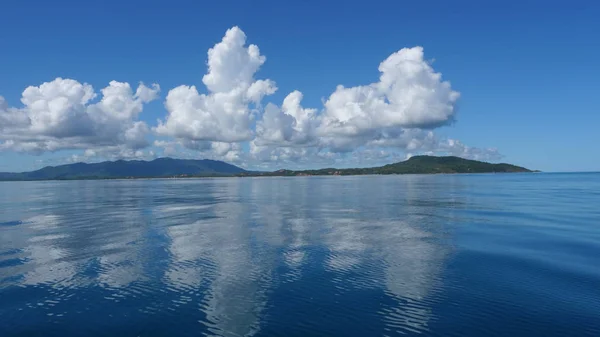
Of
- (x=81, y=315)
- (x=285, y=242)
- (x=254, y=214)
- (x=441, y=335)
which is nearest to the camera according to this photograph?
(x=441, y=335)

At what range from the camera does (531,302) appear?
20.4 m

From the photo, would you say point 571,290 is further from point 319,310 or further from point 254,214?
point 254,214

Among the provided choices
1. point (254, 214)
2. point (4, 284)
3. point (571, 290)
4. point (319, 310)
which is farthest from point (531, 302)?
point (254, 214)

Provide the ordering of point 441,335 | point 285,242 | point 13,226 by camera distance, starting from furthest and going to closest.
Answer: point 13,226 → point 285,242 → point 441,335

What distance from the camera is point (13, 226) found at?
48.7 m

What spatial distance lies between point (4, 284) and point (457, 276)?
95.2 feet

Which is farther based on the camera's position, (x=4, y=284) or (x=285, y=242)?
(x=285, y=242)

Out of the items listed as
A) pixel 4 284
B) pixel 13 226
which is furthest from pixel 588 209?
pixel 13 226

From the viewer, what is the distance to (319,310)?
19.6 m

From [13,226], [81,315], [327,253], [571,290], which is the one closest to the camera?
[81,315]

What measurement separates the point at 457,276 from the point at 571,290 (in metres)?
6.15

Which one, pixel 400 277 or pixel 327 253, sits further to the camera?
pixel 327 253

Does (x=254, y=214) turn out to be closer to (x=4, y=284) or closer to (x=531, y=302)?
(x=4, y=284)

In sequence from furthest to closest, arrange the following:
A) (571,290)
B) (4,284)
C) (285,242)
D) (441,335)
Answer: (285,242) → (4,284) → (571,290) → (441,335)
